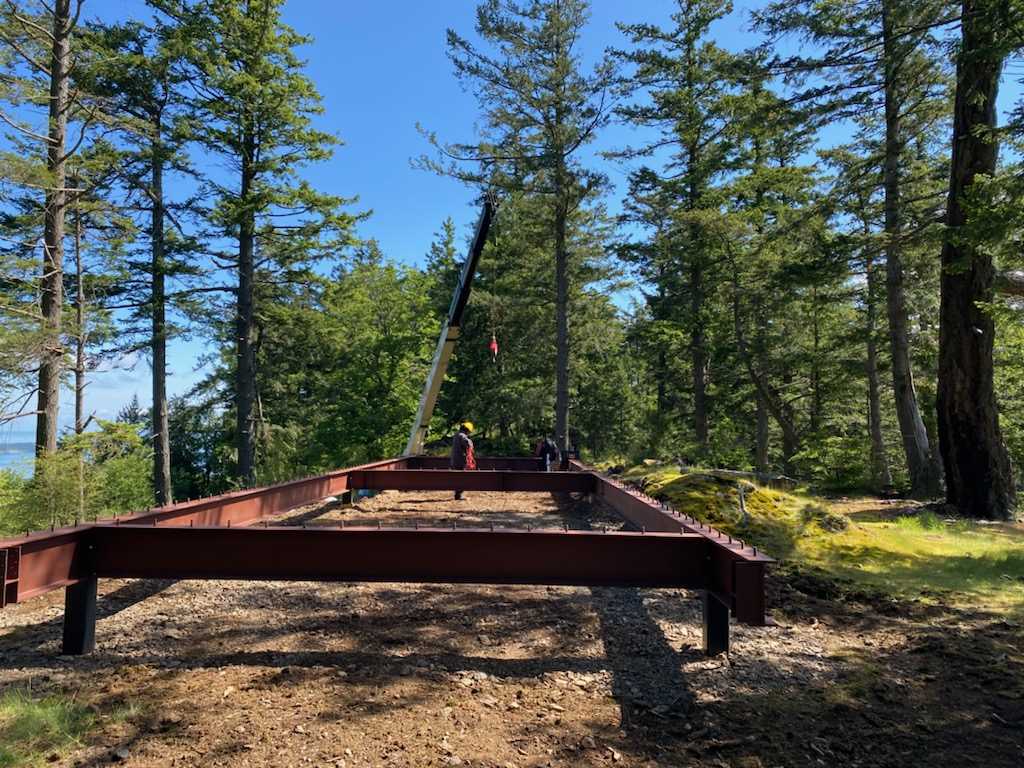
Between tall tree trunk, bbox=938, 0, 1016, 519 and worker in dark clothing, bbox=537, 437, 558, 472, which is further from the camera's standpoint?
worker in dark clothing, bbox=537, 437, 558, 472

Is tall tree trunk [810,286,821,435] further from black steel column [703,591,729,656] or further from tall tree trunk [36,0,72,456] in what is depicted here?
tall tree trunk [36,0,72,456]

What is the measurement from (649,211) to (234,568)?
19848mm

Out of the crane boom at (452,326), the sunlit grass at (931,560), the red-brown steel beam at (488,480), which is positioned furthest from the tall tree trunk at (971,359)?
the crane boom at (452,326)

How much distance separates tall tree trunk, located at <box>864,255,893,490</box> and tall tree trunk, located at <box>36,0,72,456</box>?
659 inches

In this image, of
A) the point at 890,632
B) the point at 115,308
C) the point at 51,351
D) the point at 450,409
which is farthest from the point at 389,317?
the point at 890,632

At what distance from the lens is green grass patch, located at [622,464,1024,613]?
539 cm

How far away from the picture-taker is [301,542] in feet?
12.1

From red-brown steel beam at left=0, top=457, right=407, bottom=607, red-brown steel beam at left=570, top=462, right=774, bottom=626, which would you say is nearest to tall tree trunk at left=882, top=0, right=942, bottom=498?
red-brown steel beam at left=570, top=462, right=774, bottom=626

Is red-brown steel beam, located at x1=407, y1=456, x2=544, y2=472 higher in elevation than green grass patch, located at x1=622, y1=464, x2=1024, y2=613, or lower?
higher

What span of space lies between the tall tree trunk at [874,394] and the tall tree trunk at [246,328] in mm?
17021

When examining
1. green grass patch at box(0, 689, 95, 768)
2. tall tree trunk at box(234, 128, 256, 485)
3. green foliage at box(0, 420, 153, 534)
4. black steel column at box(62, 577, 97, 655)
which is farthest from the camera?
tall tree trunk at box(234, 128, 256, 485)

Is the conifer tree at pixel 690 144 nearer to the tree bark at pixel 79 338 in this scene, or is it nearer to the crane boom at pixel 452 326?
the crane boom at pixel 452 326

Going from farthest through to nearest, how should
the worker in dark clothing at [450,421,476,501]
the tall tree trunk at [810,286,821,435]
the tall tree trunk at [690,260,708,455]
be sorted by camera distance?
the tall tree trunk at [810,286,821,435], the tall tree trunk at [690,260,708,455], the worker in dark clothing at [450,421,476,501]

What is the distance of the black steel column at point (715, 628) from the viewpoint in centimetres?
365
